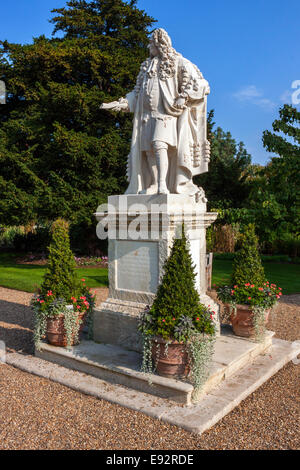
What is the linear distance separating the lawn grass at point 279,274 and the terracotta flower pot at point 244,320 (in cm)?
479

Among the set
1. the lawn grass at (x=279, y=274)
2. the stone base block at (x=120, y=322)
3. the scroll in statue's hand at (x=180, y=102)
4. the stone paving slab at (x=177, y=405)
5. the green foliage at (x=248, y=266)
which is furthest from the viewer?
the lawn grass at (x=279, y=274)

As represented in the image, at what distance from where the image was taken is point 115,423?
350 cm

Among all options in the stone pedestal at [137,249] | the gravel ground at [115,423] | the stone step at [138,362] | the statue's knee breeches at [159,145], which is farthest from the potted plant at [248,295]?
the statue's knee breeches at [159,145]

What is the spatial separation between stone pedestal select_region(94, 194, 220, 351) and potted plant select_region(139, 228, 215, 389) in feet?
1.99

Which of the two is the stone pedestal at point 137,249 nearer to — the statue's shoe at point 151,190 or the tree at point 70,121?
the statue's shoe at point 151,190

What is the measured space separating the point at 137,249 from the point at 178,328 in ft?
4.74

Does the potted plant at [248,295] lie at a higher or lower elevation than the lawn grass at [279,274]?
higher

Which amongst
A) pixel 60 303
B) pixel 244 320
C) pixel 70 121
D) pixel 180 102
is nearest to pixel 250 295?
pixel 244 320

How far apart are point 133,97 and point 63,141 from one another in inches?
362

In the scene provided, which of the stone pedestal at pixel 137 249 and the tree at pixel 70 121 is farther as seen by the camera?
the tree at pixel 70 121

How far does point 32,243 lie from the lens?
19.6 m

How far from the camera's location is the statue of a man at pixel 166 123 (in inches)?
197

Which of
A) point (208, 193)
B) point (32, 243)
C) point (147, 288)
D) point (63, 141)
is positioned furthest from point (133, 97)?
point (32, 243)

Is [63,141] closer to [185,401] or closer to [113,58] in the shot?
[113,58]
